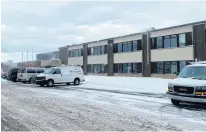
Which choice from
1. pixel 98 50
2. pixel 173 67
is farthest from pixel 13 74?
pixel 173 67

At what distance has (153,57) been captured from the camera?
125 feet

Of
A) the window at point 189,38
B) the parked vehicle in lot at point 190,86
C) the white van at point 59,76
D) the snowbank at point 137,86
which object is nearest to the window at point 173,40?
the window at point 189,38

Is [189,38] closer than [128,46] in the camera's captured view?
Yes

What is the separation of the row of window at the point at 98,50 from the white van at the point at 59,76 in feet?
68.9

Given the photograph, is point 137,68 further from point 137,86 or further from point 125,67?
point 137,86

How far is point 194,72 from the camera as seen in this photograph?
1302cm

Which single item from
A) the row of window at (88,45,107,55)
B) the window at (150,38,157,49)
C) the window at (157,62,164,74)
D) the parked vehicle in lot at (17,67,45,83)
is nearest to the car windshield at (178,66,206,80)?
the window at (157,62,164,74)

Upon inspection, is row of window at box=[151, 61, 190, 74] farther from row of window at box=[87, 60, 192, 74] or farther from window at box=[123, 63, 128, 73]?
window at box=[123, 63, 128, 73]

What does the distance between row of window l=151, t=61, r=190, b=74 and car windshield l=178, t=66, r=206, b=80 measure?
20.5 m

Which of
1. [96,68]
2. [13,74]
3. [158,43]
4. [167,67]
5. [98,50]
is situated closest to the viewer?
[167,67]

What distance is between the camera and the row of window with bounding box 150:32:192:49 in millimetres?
33031

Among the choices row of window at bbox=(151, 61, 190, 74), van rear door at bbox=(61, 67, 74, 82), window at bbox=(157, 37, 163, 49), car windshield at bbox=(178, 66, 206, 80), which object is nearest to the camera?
car windshield at bbox=(178, 66, 206, 80)

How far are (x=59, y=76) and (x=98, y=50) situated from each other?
79.8 ft

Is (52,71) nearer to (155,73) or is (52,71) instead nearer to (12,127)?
(155,73)
